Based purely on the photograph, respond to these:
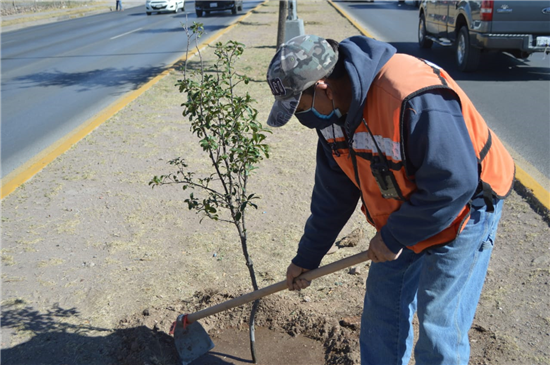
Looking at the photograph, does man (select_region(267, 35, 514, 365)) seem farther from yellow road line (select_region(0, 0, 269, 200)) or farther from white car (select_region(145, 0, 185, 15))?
white car (select_region(145, 0, 185, 15))

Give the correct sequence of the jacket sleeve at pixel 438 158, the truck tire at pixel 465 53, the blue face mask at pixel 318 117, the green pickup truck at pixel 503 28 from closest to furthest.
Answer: the jacket sleeve at pixel 438 158 → the blue face mask at pixel 318 117 → the green pickup truck at pixel 503 28 → the truck tire at pixel 465 53

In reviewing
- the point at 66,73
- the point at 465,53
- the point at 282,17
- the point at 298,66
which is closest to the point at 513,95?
the point at 465,53

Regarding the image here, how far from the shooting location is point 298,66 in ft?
5.92

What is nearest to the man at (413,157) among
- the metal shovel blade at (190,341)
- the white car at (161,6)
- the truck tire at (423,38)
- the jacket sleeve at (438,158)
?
the jacket sleeve at (438,158)

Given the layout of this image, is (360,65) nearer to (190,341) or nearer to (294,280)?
(294,280)

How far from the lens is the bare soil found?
3053mm

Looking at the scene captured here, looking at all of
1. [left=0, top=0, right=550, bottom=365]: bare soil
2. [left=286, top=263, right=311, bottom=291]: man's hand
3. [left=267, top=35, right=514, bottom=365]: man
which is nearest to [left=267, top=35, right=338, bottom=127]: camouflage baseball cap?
[left=267, top=35, right=514, bottom=365]: man

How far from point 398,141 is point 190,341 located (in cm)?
179

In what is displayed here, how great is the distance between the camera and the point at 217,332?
132 inches

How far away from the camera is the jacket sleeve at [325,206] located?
2.33 metres

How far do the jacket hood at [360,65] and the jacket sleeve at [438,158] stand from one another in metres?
0.17

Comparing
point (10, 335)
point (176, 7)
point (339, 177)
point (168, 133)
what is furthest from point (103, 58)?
point (176, 7)

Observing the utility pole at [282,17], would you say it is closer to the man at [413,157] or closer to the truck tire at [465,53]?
the truck tire at [465,53]

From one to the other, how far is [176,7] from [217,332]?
2746 centimetres
